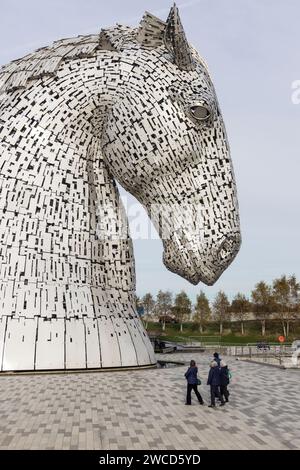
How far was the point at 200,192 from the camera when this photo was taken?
8070 mm

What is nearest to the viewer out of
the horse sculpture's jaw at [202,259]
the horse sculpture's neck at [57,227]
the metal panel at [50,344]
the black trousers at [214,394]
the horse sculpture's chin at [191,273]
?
the black trousers at [214,394]

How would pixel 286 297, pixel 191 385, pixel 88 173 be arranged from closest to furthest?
pixel 191 385, pixel 88 173, pixel 286 297

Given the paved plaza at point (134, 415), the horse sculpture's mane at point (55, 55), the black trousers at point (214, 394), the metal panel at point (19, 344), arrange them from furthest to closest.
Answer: the horse sculpture's mane at point (55, 55) → the metal panel at point (19, 344) → the black trousers at point (214, 394) → the paved plaza at point (134, 415)

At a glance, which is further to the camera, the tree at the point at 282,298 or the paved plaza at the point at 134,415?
the tree at the point at 282,298

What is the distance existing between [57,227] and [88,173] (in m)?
1.26

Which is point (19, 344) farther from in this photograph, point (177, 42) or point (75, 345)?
point (177, 42)

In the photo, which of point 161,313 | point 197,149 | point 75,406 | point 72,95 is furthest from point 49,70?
point 161,313

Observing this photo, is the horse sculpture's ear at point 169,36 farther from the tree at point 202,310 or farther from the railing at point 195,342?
the tree at point 202,310

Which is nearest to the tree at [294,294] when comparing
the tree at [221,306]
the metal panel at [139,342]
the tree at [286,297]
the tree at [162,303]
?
the tree at [286,297]

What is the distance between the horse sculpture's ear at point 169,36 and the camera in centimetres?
785

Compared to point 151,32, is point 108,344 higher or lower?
lower

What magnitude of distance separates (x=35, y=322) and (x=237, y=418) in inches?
148

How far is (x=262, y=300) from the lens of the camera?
57.9 m

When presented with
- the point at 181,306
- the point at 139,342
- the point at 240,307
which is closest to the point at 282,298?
the point at 240,307
